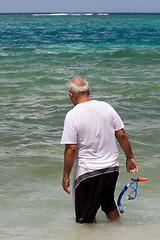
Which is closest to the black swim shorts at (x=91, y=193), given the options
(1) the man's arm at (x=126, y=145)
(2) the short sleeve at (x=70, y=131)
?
(1) the man's arm at (x=126, y=145)

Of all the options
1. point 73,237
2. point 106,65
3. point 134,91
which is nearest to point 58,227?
point 73,237

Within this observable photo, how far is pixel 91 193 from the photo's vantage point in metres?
4.10

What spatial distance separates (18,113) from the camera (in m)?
10.2

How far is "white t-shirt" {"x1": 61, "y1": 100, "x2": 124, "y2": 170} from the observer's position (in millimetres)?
3975

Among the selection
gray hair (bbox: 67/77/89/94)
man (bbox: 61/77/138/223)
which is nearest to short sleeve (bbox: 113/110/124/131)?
man (bbox: 61/77/138/223)

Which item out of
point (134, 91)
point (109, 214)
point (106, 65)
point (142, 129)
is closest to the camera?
point (109, 214)

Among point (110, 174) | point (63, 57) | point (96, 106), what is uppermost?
point (96, 106)

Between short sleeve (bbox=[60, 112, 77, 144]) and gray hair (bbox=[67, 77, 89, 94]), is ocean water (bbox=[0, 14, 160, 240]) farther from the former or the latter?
gray hair (bbox=[67, 77, 89, 94])

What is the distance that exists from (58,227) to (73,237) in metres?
0.36

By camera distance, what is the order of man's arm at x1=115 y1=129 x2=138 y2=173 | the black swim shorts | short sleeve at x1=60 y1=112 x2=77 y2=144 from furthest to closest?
man's arm at x1=115 y1=129 x2=138 y2=173 → the black swim shorts → short sleeve at x1=60 y1=112 x2=77 y2=144

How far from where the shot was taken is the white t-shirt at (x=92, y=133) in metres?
3.97

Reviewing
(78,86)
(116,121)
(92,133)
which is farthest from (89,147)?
(78,86)

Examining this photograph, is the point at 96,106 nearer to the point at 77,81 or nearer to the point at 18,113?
the point at 77,81

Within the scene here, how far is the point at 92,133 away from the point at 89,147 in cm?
15
